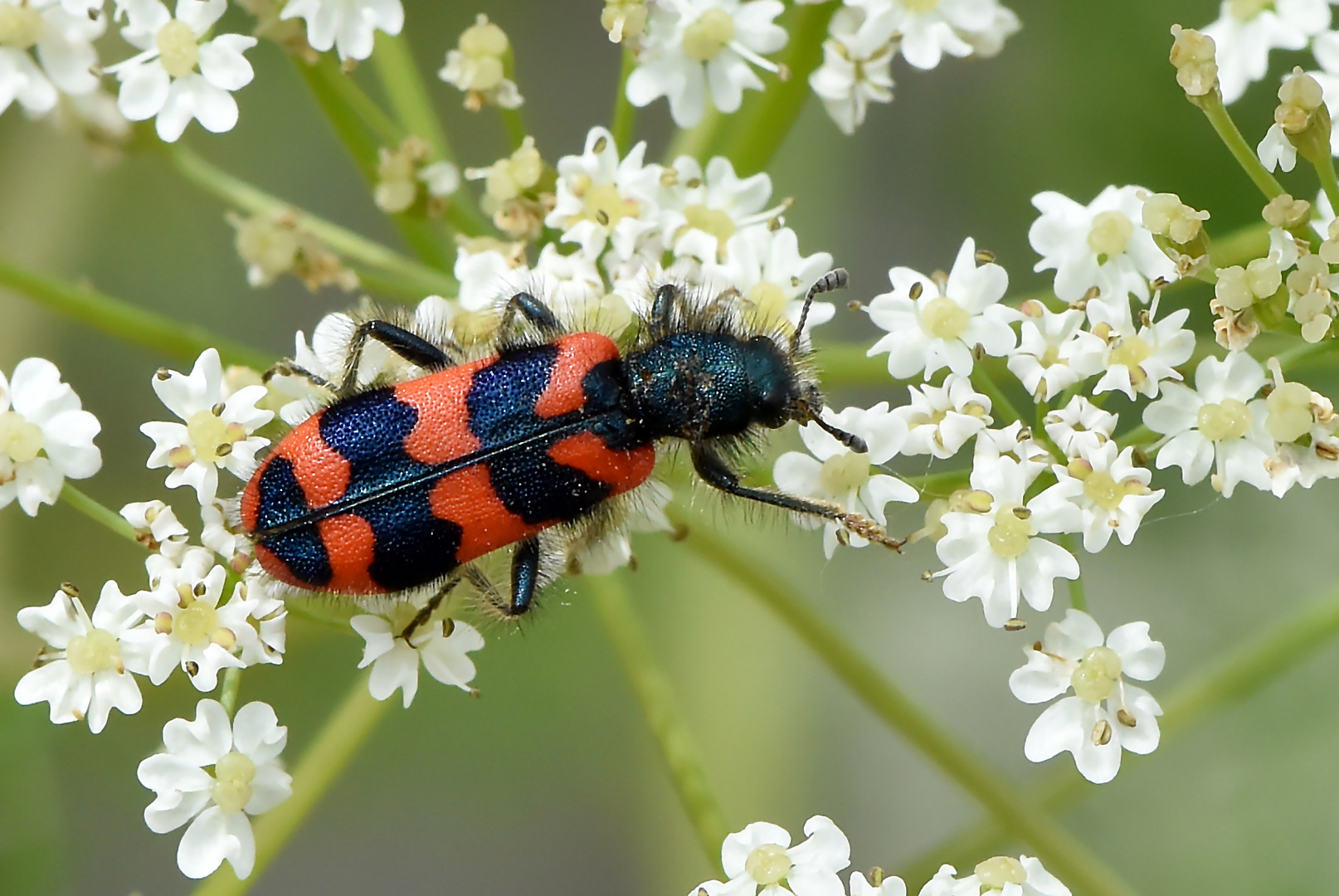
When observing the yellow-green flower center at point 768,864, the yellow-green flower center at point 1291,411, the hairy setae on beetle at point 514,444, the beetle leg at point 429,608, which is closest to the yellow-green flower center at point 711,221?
the hairy setae on beetle at point 514,444

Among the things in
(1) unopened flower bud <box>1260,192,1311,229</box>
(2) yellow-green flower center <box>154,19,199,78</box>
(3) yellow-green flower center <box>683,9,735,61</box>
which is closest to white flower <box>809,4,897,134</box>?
(3) yellow-green flower center <box>683,9,735,61</box>

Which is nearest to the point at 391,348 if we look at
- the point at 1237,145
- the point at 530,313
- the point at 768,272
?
the point at 530,313

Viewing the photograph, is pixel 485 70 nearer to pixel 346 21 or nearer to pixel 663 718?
pixel 346 21

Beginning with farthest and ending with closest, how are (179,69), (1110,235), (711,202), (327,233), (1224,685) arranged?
(1224,685) < (327,233) < (711,202) < (179,69) < (1110,235)

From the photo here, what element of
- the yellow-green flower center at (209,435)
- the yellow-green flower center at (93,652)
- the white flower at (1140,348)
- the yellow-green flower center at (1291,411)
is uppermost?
the yellow-green flower center at (209,435)

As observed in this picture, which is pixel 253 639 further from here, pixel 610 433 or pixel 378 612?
pixel 610 433

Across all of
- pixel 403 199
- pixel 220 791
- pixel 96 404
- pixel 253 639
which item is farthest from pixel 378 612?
pixel 96 404

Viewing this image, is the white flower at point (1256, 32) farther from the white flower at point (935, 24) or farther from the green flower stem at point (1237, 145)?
the green flower stem at point (1237, 145)
